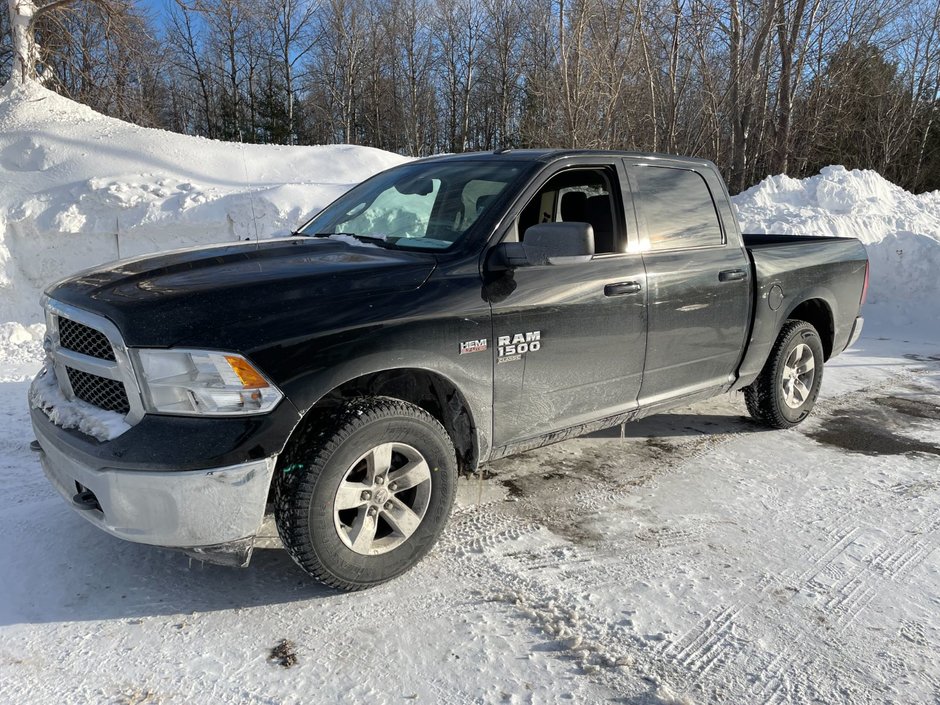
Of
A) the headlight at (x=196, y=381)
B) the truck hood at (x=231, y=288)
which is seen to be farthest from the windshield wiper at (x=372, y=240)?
the headlight at (x=196, y=381)

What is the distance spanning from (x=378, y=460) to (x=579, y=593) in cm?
102

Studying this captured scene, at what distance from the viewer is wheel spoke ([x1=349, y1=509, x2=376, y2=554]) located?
9.01 feet

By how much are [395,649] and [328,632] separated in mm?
281

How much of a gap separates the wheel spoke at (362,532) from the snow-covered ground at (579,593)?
223 millimetres

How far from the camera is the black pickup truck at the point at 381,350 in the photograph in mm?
2412

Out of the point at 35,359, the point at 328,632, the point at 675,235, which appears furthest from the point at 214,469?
the point at 35,359

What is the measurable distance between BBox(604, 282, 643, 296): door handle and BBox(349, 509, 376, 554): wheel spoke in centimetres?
168

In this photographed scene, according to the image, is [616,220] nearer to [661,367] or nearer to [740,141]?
[661,367]

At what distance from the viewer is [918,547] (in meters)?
3.31

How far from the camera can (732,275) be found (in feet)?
14.1

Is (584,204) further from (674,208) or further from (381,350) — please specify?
(381,350)

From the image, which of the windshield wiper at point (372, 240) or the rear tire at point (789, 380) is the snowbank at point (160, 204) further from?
the rear tire at point (789, 380)

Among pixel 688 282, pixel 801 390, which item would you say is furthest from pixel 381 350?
pixel 801 390

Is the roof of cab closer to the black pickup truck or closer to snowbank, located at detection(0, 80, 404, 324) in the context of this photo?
the black pickup truck
